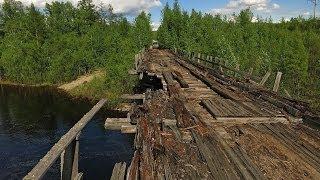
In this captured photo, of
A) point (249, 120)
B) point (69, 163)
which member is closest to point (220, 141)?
point (249, 120)

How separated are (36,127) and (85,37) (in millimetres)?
40751

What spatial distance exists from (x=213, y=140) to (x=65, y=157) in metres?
3.84

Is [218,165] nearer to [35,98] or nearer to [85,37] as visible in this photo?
[35,98]

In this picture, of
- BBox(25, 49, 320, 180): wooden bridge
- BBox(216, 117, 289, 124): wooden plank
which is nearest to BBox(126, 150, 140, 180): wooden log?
BBox(25, 49, 320, 180): wooden bridge

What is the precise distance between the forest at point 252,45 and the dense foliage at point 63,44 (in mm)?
6983

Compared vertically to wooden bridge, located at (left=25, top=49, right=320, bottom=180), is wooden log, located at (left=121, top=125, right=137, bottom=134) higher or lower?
lower

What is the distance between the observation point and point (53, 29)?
3189 inches

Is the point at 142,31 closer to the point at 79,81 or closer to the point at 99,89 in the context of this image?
the point at 79,81

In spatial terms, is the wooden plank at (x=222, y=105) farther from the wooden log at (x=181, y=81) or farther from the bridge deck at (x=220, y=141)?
the wooden log at (x=181, y=81)

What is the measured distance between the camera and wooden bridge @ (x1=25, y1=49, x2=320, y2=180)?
580 cm

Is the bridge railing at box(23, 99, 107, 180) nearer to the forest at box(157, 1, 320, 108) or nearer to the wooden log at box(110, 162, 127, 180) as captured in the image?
the wooden log at box(110, 162, 127, 180)

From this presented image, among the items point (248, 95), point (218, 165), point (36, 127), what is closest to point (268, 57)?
point (36, 127)

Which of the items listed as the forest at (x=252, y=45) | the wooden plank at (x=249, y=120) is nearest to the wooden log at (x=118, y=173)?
the wooden plank at (x=249, y=120)

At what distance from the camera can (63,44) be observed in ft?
236
